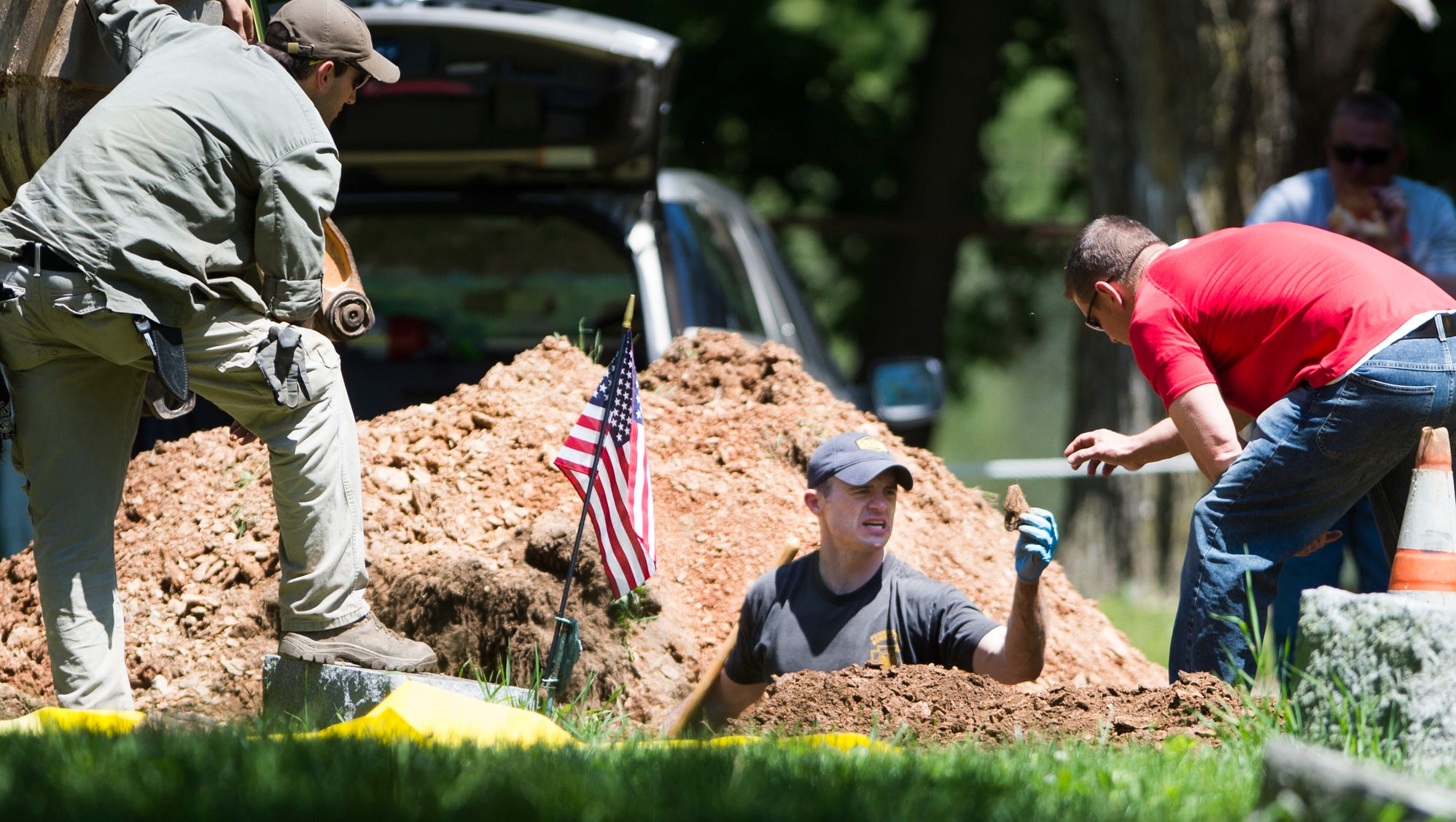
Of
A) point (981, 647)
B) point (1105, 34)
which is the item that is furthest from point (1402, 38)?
point (981, 647)

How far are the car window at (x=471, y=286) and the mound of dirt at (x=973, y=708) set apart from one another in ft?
8.57

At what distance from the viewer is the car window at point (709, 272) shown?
654cm

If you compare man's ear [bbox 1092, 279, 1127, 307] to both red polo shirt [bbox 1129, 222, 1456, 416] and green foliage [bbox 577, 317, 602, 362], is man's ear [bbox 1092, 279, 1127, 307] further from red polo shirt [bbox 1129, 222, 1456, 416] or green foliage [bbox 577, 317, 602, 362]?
green foliage [bbox 577, 317, 602, 362]

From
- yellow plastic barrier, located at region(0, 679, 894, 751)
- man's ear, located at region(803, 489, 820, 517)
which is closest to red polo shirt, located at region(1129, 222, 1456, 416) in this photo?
man's ear, located at region(803, 489, 820, 517)

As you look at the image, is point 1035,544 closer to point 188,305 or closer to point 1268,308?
point 1268,308

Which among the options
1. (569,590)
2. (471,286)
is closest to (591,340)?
(471,286)

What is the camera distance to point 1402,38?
12.9 meters

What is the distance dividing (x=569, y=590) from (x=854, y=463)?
965 mm

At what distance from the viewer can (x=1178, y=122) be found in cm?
991

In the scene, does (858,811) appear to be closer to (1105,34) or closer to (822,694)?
(822,694)

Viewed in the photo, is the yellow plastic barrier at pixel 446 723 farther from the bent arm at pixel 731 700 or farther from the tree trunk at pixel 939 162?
the tree trunk at pixel 939 162

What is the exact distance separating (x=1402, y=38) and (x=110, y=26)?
1145cm

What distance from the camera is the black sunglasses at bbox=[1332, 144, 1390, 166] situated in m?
6.35

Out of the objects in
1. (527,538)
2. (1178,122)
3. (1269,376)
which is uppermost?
(1178,122)
